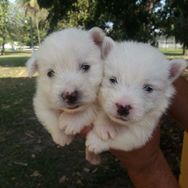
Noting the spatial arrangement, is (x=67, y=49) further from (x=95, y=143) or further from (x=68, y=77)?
(x=95, y=143)

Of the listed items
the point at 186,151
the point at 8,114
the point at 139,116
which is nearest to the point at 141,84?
the point at 139,116

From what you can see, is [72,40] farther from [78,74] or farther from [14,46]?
[14,46]

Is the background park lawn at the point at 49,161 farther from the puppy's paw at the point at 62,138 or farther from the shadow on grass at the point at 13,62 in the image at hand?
the shadow on grass at the point at 13,62

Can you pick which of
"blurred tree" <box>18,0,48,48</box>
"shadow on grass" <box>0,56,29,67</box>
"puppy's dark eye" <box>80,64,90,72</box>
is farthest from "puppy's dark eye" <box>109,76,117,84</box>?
"shadow on grass" <box>0,56,29,67</box>

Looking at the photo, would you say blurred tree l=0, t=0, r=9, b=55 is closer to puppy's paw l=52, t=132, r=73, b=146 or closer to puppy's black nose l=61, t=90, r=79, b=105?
puppy's paw l=52, t=132, r=73, b=146

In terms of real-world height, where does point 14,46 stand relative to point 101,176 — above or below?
below
